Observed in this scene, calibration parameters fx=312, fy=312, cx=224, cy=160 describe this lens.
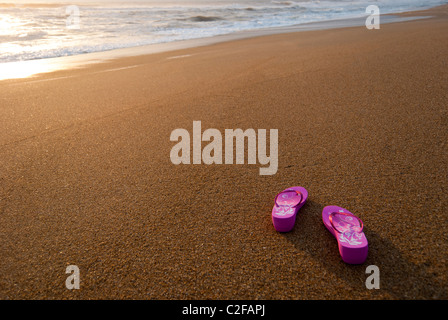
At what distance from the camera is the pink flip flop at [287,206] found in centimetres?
151

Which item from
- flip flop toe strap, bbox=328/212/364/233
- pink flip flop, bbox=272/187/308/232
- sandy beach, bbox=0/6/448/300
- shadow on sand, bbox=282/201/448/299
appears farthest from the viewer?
A: pink flip flop, bbox=272/187/308/232

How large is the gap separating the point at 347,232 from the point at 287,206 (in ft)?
1.03

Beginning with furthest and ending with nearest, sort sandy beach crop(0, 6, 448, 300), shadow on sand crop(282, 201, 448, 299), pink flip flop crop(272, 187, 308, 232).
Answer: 1. pink flip flop crop(272, 187, 308, 232)
2. sandy beach crop(0, 6, 448, 300)
3. shadow on sand crop(282, 201, 448, 299)

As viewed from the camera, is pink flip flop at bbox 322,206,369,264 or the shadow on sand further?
pink flip flop at bbox 322,206,369,264

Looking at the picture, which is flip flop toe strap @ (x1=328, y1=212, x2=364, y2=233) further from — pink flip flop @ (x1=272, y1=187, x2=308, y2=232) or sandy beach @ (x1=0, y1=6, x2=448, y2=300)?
pink flip flop @ (x1=272, y1=187, x2=308, y2=232)

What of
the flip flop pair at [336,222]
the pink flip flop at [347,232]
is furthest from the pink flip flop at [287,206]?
the pink flip flop at [347,232]

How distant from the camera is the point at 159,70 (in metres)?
4.60

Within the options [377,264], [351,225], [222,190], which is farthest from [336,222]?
[222,190]

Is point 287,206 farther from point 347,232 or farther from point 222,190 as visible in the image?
point 222,190

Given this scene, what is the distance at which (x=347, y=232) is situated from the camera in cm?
140

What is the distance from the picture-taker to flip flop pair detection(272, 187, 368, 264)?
4.30ft

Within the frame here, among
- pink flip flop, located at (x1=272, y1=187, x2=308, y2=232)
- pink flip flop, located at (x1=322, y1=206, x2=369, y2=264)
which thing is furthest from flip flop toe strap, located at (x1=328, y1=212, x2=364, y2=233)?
pink flip flop, located at (x1=272, y1=187, x2=308, y2=232)

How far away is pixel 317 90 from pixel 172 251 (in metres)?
2.50

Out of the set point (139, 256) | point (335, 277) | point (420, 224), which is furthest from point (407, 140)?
point (139, 256)
